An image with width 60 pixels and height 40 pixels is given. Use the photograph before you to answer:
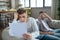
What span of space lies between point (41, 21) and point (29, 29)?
113 centimetres

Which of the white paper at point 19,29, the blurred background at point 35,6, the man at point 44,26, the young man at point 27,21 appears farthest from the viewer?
the blurred background at point 35,6

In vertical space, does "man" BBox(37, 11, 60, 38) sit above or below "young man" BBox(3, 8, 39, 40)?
below

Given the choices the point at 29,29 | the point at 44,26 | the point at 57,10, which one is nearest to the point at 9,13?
the point at 57,10

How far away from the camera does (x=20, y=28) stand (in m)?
1.51

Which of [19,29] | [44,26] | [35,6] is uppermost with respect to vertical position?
[19,29]

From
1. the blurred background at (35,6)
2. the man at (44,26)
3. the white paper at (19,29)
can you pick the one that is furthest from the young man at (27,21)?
the blurred background at (35,6)

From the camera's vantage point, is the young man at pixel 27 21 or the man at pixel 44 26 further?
the man at pixel 44 26

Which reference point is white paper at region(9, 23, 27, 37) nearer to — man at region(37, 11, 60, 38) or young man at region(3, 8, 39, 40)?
young man at region(3, 8, 39, 40)

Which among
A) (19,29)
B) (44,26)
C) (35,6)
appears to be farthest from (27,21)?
(35,6)

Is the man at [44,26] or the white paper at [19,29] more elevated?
the white paper at [19,29]

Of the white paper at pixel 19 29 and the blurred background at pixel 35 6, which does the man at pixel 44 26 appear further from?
the blurred background at pixel 35 6

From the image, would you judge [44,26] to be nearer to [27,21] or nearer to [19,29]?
[27,21]

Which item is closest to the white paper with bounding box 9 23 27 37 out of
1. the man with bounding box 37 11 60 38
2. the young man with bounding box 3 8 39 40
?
the young man with bounding box 3 8 39 40

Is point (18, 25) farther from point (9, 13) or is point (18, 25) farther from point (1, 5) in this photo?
point (1, 5)
